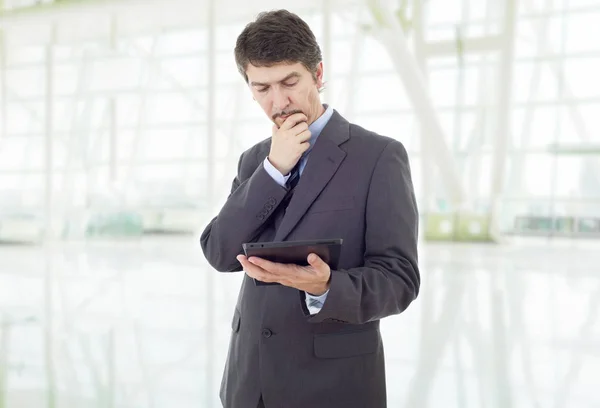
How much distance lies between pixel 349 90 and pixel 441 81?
166 inches

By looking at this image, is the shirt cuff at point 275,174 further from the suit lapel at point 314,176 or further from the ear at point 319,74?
the ear at point 319,74

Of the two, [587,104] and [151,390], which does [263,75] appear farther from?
[587,104]

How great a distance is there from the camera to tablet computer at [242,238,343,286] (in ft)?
5.36

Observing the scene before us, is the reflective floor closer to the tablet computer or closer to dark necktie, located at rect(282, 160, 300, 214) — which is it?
dark necktie, located at rect(282, 160, 300, 214)

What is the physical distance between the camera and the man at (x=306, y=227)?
6.15 feet

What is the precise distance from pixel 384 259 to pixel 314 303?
0.25 metres

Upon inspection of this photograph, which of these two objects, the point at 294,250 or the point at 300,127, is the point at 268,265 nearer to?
the point at 294,250

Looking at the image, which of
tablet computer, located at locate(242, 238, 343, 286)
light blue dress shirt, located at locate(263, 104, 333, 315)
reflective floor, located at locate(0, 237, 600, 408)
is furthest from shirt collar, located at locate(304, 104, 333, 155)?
reflective floor, located at locate(0, 237, 600, 408)

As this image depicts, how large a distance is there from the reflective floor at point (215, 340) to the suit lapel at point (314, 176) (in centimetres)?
308

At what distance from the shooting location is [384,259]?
184cm

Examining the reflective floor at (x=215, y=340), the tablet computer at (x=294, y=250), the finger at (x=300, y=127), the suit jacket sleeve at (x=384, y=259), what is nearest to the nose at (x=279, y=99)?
the finger at (x=300, y=127)

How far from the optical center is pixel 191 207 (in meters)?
31.4

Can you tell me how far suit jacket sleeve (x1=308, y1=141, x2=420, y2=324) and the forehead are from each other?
0.38 metres

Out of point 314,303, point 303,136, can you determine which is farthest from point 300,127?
point 314,303
